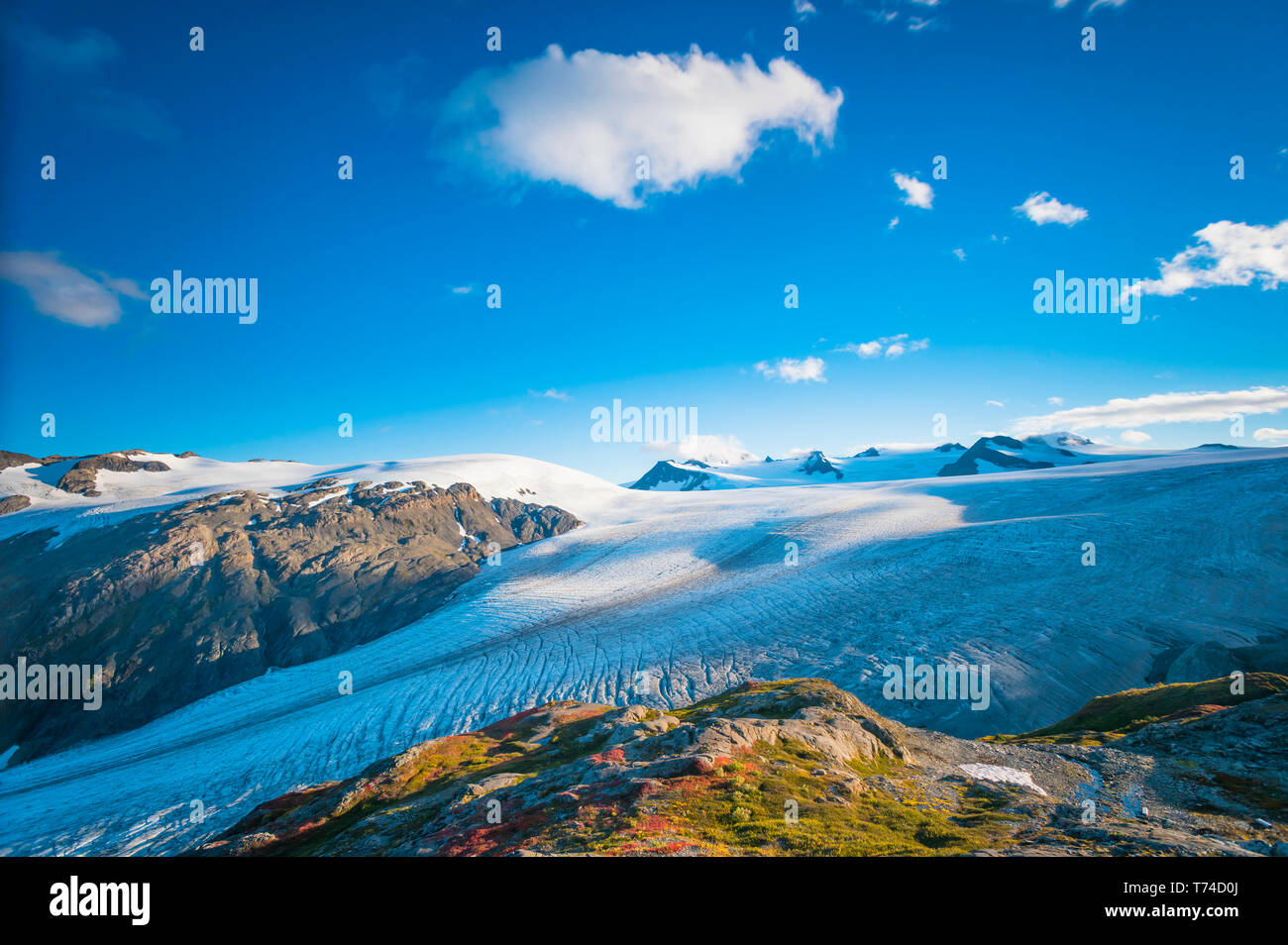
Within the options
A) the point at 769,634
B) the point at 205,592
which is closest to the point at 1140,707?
the point at 769,634

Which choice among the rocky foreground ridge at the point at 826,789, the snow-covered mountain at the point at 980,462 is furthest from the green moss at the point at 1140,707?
the snow-covered mountain at the point at 980,462

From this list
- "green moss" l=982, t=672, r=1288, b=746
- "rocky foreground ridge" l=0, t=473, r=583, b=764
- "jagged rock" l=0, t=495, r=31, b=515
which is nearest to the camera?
"green moss" l=982, t=672, r=1288, b=746

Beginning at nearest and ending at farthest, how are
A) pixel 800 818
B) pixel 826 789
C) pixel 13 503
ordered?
pixel 800 818 → pixel 826 789 → pixel 13 503

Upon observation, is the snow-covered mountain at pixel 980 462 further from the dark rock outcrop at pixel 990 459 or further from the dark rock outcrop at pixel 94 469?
the dark rock outcrop at pixel 94 469

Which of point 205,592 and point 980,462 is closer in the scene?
point 205,592

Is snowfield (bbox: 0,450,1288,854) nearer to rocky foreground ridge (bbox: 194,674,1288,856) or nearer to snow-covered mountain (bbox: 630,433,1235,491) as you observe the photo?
rocky foreground ridge (bbox: 194,674,1288,856)

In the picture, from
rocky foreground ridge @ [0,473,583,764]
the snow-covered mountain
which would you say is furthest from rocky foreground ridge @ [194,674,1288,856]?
the snow-covered mountain

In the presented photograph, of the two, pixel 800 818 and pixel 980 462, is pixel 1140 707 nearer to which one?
pixel 800 818
